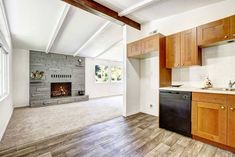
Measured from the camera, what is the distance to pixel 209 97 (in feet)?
6.89

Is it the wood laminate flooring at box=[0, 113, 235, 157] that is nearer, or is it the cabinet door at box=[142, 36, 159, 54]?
the wood laminate flooring at box=[0, 113, 235, 157]

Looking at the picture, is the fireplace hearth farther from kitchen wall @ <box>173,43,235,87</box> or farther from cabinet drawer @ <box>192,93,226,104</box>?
cabinet drawer @ <box>192,93,226,104</box>

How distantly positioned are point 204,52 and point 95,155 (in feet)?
10.1

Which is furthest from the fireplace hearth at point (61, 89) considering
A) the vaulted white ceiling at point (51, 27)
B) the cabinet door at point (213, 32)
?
the cabinet door at point (213, 32)

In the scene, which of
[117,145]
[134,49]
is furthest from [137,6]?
[117,145]

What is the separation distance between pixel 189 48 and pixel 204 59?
1.52 ft

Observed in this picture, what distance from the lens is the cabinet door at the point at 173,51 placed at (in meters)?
2.85

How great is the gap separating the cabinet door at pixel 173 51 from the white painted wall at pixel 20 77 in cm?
567

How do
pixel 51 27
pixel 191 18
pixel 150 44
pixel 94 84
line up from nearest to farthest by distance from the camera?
pixel 191 18 < pixel 150 44 < pixel 51 27 < pixel 94 84

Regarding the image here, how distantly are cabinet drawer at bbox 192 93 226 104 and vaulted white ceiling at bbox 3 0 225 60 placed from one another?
6.96ft

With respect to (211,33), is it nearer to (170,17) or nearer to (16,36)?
(170,17)

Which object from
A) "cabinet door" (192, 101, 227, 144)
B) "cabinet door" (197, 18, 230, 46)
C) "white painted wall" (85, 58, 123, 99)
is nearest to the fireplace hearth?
"white painted wall" (85, 58, 123, 99)

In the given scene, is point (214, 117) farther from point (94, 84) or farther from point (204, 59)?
point (94, 84)

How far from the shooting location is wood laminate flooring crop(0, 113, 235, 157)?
1892 mm
